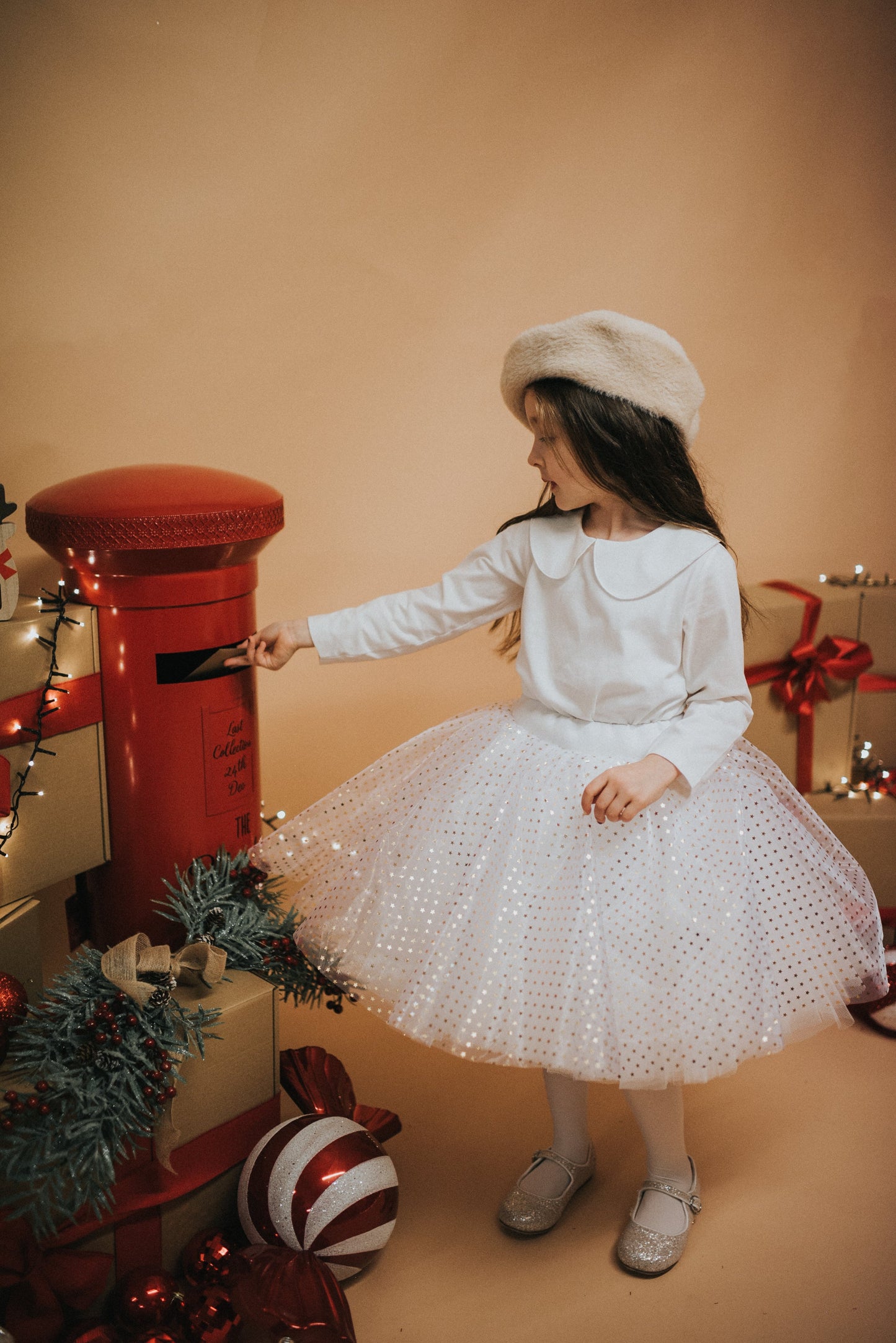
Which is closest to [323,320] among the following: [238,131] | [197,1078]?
[238,131]

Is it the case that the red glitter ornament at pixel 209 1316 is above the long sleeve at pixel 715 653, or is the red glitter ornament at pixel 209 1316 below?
below

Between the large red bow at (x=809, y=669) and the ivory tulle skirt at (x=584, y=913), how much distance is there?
0.57 m

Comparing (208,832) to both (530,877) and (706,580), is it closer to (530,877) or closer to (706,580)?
(530,877)

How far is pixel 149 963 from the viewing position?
4.11 ft

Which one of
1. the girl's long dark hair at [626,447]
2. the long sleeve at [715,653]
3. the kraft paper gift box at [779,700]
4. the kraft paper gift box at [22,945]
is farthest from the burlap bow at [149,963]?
the kraft paper gift box at [779,700]

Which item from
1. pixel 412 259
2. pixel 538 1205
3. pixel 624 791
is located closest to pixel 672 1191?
pixel 538 1205

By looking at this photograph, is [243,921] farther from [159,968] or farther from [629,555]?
[629,555]

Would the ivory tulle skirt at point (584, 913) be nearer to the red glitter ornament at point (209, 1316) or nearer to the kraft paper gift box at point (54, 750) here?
the kraft paper gift box at point (54, 750)

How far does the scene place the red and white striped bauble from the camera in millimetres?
1239

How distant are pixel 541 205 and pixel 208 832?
1.44 meters

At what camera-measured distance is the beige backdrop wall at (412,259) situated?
1.75 m

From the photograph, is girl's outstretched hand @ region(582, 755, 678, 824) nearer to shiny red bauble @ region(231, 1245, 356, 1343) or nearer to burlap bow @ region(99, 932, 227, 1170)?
burlap bow @ region(99, 932, 227, 1170)

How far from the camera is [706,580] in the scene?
1353 mm

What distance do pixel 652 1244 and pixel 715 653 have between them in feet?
2.45
